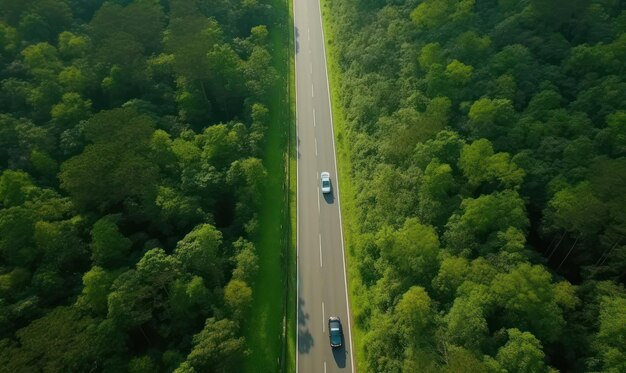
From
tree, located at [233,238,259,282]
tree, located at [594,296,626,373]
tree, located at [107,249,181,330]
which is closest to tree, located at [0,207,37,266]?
tree, located at [107,249,181,330]

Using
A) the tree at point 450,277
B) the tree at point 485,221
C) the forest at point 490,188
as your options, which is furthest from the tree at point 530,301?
the tree at point 485,221

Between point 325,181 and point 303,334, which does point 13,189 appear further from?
point 325,181

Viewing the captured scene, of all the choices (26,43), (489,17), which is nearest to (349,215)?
(489,17)

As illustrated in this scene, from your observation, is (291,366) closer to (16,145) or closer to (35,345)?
Answer: (35,345)

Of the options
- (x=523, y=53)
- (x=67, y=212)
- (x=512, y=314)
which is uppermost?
(x=523, y=53)

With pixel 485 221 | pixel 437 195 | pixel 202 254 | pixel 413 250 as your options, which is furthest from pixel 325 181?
pixel 485 221

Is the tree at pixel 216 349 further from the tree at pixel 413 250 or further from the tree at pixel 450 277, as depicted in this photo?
the tree at pixel 450 277
